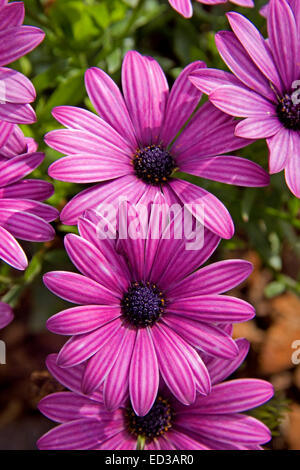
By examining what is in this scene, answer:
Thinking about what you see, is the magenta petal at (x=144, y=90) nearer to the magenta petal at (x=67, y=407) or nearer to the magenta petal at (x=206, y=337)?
the magenta petal at (x=206, y=337)

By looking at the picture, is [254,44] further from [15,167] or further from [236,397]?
[236,397]

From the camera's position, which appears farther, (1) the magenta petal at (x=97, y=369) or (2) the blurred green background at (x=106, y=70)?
(2) the blurred green background at (x=106, y=70)

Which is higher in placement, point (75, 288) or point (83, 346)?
point (75, 288)

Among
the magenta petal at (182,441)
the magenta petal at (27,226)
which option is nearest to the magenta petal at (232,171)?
the magenta petal at (27,226)

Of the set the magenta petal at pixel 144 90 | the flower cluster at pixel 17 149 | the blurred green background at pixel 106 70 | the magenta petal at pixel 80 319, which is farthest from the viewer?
the blurred green background at pixel 106 70

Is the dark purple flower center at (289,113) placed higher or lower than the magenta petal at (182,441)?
higher

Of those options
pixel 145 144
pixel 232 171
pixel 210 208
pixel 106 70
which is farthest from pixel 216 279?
pixel 106 70

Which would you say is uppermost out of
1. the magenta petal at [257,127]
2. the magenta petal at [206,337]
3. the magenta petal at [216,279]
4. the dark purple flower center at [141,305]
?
the magenta petal at [257,127]
